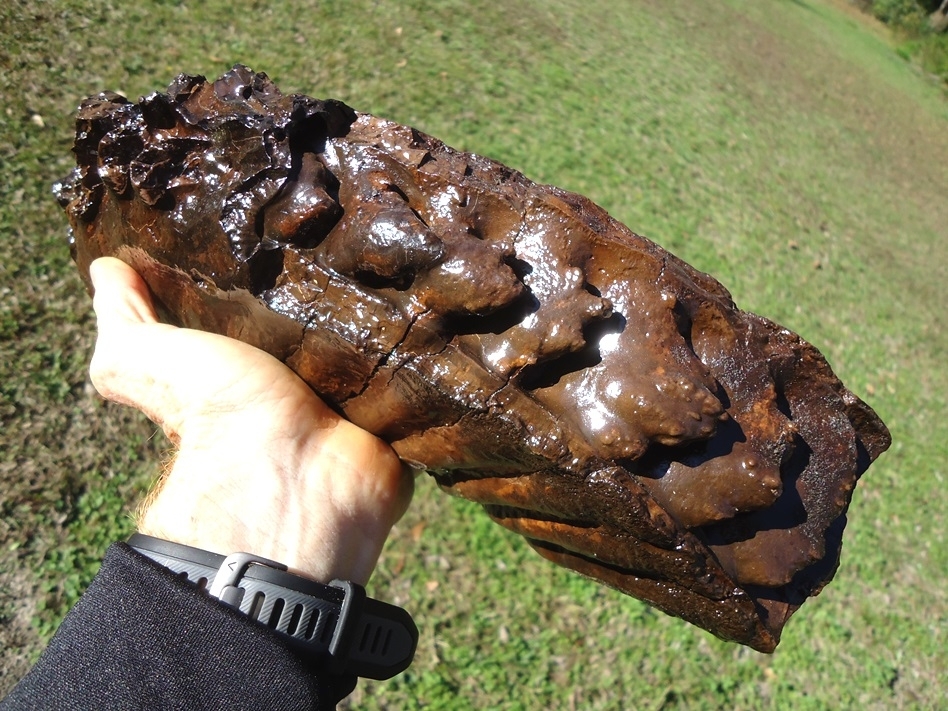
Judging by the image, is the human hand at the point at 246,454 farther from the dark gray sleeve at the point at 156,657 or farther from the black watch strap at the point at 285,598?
the dark gray sleeve at the point at 156,657

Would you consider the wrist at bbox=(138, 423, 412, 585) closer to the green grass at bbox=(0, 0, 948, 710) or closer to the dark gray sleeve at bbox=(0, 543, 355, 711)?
the dark gray sleeve at bbox=(0, 543, 355, 711)

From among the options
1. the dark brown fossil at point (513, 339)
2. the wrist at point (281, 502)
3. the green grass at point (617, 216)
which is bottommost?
the green grass at point (617, 216)

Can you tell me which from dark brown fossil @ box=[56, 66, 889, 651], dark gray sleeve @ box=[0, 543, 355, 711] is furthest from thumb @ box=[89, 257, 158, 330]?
dark gray sleeve @ box=[0, 543, 355, 711]

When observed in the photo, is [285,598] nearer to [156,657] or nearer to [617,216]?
[156,657]

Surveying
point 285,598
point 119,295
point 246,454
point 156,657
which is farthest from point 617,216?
point 156,657

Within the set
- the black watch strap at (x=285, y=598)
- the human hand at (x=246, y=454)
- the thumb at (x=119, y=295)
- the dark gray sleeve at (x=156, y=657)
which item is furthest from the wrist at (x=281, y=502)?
the thumb at (x=119, y=295)

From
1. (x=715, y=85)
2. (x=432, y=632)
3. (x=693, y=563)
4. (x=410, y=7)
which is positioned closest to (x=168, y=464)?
(x=693, y=563)
